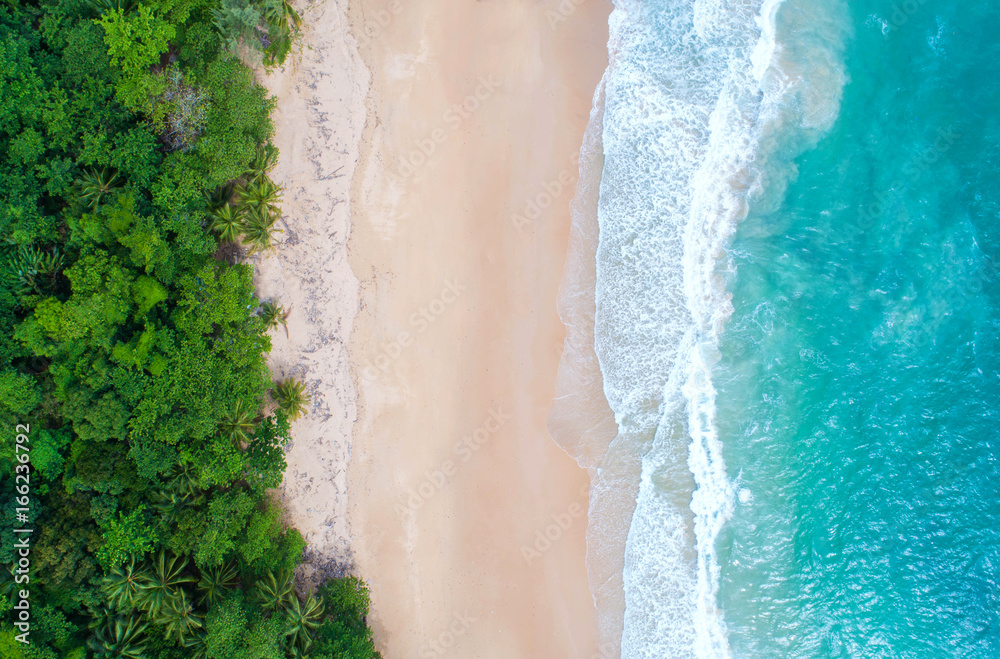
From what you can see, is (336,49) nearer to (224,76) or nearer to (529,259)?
(224,76)

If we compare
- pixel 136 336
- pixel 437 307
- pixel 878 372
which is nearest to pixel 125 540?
pixel 136 336

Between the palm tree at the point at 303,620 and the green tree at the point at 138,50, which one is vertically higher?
the green tree at the point at 138,50

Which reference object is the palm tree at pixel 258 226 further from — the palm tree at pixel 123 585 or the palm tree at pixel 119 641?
the palm tree at pixel 119 641

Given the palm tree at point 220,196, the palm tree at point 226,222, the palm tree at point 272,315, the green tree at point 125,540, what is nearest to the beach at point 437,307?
the palm tree at point 272,315

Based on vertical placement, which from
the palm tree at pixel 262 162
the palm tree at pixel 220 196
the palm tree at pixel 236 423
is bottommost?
the palm tree at pixel 236 423

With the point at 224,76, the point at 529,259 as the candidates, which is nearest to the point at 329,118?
the point at 224,76

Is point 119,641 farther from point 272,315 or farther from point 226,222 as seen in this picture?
point 226,222

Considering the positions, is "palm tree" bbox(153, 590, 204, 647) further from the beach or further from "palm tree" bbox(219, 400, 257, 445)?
"palm tree" bbox(219, 400, 257, 445)
